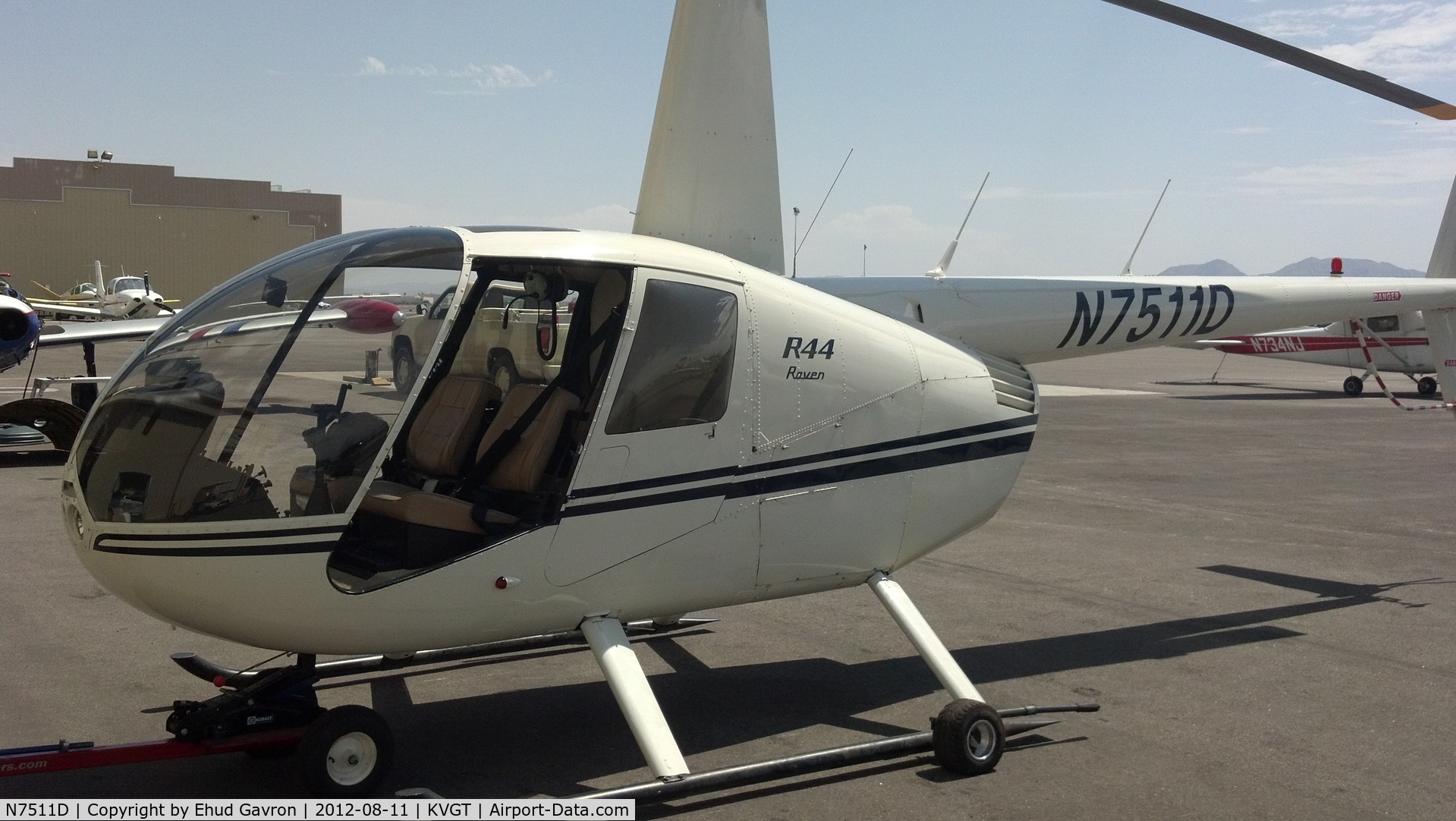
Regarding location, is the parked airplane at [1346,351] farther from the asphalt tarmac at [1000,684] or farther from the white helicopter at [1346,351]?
the asphalt tarmac at [1000,684]

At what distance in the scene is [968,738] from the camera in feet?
15.5

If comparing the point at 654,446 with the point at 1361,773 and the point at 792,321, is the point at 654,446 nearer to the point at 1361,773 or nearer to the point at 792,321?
the point at 792,321

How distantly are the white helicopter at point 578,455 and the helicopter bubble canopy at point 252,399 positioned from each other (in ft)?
0.03

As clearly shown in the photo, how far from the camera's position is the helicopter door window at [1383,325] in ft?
28.3

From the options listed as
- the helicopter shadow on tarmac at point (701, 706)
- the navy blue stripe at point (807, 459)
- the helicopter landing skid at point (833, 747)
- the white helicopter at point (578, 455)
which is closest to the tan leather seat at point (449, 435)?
the white helicopter at point (578, 455)

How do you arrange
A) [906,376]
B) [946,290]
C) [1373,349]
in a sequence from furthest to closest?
[1373,349] → [946,290] → [906,376]

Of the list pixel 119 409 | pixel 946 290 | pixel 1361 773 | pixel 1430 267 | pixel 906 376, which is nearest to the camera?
pixel 119 409

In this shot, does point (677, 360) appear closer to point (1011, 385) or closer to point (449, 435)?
point (449, 435)

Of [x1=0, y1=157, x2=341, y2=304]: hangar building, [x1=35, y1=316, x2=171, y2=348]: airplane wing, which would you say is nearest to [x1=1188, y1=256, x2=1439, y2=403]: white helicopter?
[x1=35, y1=316, x2=171, y2=348]: airplane wing

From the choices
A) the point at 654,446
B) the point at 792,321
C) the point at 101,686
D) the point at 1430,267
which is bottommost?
the point at 101,686

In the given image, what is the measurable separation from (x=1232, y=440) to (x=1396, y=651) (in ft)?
37.7

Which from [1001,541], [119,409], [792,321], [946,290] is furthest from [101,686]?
[1001,541]

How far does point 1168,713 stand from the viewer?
555 centimetres

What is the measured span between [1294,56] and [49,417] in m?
13.0
